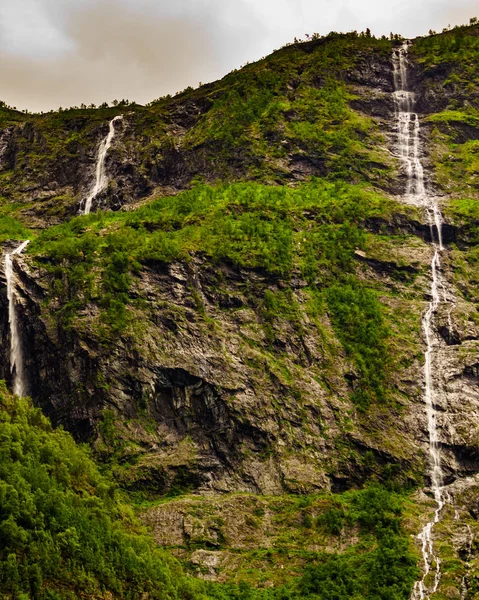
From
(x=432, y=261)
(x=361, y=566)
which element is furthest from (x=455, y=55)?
(x=361, y=566)

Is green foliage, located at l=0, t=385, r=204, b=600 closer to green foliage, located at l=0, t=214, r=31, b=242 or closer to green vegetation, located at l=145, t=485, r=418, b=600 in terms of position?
green vegetation, located at l=145, t=485, r=418, b=600

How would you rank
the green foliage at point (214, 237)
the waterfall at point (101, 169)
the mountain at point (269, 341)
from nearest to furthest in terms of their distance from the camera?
1. the mountain at point (269, 341)
2. the green foliage at point (214, 237)
3. the waterfall at point (101, 169)

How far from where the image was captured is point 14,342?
6122cm

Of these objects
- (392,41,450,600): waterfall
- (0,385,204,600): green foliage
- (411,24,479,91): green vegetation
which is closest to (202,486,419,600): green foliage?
(392,41,450,600): waterfall

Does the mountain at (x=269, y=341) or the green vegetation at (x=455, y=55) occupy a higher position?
the green vegetation at (x=455, y=55)

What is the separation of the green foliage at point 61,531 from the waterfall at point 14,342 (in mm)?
12135

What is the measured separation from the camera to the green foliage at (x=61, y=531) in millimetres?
35750

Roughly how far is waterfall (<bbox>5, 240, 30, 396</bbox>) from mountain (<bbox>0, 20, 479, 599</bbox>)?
18 centimetres

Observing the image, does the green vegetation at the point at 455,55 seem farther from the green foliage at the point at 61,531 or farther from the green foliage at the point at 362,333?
the green foliage at the point at 61,531

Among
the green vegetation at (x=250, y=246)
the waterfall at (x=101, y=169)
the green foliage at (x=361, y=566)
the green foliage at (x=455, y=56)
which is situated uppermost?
the green foliage at (x=455, y=56)

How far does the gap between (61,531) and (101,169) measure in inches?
2583

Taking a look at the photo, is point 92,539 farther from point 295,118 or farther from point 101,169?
point 295,118

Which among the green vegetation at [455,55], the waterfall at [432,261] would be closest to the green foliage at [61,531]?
the waterfall at [432,261]

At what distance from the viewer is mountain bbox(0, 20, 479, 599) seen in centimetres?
4953
